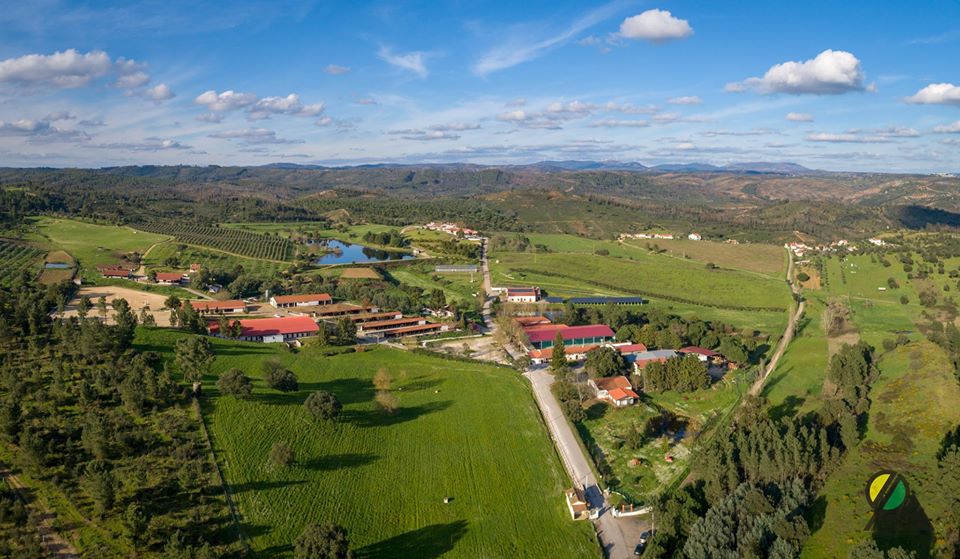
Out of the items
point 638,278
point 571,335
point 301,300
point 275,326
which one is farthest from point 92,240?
point 638,278

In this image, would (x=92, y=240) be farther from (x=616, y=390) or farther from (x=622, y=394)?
(x=622, y=394)

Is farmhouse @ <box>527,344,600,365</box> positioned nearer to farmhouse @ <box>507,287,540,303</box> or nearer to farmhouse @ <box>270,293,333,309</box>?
farmhouse @ <box>507,287,540,303</box>

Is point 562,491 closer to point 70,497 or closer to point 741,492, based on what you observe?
point 741,492

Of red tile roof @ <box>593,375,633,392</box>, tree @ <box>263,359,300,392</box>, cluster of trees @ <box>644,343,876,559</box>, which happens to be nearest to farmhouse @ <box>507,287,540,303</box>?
red tile roof @ <box>593,375,633,392</box>

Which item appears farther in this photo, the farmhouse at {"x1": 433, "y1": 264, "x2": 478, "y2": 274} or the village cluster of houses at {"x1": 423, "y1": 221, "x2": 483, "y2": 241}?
the village cluster of houses at {"x1": 423, "y1": 221, "x2": 483, "y2": 241}

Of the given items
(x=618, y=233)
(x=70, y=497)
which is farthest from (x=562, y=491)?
(x=618, y=233)

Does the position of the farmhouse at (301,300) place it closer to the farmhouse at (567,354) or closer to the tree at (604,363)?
the farmhouse at (567,354)
